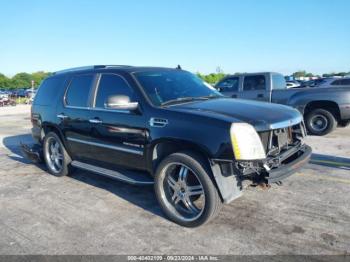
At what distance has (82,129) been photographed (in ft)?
17.1

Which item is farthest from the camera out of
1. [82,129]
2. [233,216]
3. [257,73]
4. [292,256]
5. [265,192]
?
[257,73]

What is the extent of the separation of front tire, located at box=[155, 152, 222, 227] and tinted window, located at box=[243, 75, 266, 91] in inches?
273

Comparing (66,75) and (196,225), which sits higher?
(66,75)

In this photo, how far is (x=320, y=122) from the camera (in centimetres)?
951

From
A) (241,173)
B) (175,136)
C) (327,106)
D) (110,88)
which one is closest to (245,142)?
(241,173)

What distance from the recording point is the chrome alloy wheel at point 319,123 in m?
9.40

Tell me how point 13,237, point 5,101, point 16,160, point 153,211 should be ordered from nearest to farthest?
point 13,237 < point 153,211 < point 16,160 < point 5,101

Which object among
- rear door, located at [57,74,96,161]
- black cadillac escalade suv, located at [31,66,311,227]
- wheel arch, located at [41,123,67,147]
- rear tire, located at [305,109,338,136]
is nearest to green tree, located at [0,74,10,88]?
wheel arch, located at [41,123,67,147]

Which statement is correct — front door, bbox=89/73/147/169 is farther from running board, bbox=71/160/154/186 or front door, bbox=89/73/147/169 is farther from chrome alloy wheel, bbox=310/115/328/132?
chrome alloy wheel, bbox=310/115/328/132

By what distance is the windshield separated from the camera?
14.6ft

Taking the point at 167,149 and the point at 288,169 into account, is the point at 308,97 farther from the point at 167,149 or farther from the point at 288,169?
the point at 167,149

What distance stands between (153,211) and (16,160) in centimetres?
Result: 470

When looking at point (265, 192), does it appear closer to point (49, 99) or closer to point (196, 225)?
point (196, 225)

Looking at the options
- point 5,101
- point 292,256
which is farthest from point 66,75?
point 5,101
